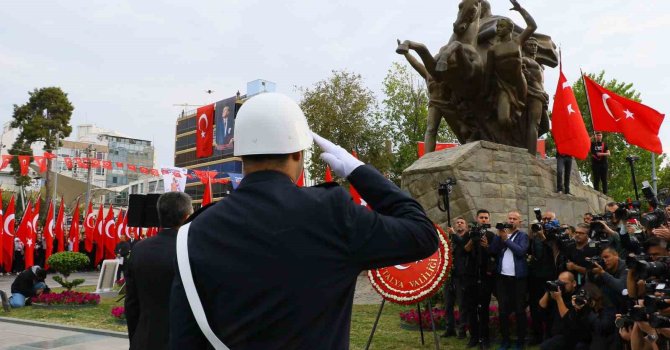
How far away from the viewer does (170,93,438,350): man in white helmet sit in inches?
67.1

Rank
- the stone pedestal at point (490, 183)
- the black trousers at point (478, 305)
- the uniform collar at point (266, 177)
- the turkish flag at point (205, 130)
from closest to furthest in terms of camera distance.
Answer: the uniform collar at point (266, 177)
the black trousers at point (478, 305)
the stone pedestal at point (490, 183)
the turkish flag at point (205, 130)

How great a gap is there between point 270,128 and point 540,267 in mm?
6878

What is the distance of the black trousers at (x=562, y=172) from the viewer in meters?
11.9

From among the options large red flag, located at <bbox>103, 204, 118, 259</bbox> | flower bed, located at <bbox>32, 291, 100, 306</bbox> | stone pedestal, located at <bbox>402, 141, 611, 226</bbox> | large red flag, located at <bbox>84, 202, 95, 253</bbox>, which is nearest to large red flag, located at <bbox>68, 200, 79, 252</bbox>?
large red flag, located at <bbox>84, 202, 95, 253</bbox>

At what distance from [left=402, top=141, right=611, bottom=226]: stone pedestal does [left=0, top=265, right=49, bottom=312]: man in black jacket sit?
9.24 meters

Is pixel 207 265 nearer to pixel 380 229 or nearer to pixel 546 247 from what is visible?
pixel 380 229

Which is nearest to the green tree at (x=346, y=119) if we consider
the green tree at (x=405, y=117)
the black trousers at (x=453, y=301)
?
the green tree at (x=405, y=117)

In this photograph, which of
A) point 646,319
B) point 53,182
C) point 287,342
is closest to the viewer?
point 287,342

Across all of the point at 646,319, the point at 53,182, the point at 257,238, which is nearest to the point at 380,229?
the point at 257,238

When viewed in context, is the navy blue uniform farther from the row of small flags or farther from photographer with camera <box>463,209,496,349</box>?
the row of small flags

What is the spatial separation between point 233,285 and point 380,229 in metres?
0.46

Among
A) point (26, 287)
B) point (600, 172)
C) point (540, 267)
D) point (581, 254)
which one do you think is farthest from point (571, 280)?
point (26, 287)

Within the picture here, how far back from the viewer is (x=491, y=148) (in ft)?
36.6

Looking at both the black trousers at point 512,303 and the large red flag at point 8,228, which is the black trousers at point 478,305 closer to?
the black trousers at point 512,303
